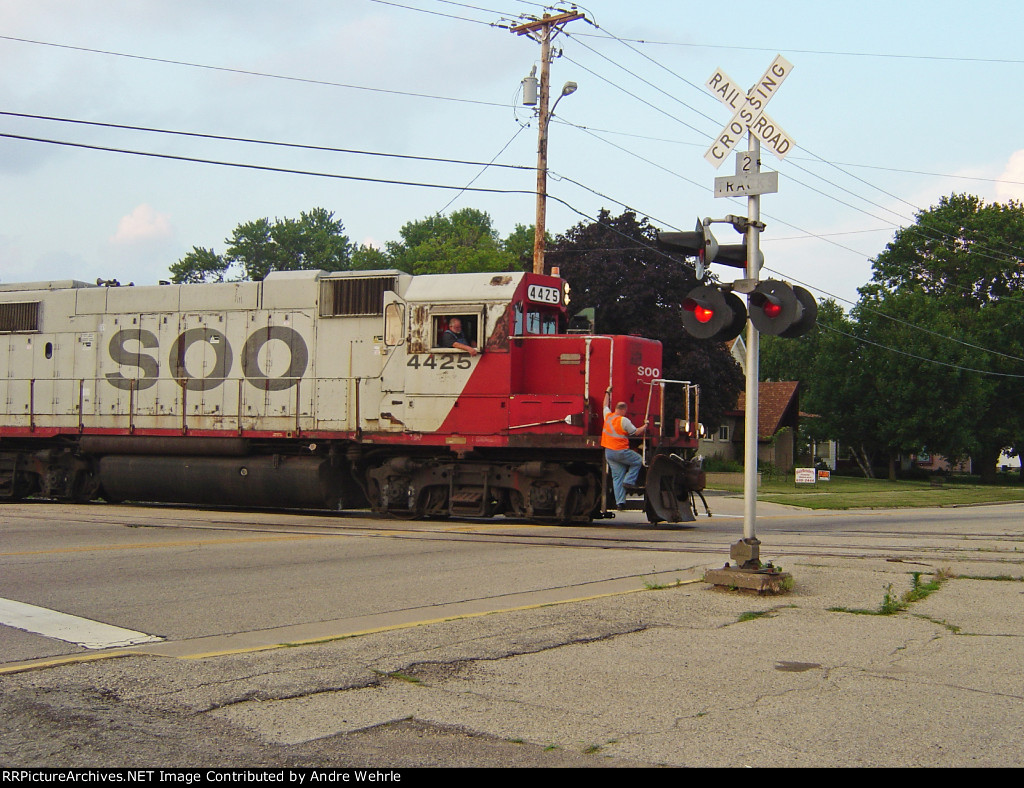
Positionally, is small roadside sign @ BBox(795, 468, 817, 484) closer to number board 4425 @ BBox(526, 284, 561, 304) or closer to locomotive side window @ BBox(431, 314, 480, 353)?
number board 4425 @ BBox(526, 284, 561, 304)

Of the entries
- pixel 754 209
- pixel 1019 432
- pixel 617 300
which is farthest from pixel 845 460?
pixel 754 209

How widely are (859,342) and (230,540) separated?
5518 cm

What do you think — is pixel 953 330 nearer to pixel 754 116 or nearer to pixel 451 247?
pixel 451 247

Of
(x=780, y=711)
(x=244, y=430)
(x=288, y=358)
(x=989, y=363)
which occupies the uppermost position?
(x=989, y=363)

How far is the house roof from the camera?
58500mm

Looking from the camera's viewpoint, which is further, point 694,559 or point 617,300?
point 617,300

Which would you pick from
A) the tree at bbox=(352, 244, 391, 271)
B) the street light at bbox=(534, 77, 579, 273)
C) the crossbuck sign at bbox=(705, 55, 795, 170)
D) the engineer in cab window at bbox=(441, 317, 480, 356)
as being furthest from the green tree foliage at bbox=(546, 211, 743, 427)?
the tree at bbox=(352, 244, 391, 271)

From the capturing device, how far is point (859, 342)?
2399 inches

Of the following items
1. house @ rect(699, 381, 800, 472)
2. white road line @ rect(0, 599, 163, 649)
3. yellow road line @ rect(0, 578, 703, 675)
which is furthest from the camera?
house @ rect(699, 381, 800, 472)

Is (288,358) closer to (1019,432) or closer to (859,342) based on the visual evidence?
(859,342)

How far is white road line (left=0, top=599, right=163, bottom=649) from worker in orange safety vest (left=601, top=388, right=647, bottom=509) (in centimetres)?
895

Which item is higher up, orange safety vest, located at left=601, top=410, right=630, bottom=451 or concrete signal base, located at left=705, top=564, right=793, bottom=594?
orange safety vest, located at left=601, top=410, right=630, bottom=451

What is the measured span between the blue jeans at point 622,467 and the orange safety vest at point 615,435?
7cm

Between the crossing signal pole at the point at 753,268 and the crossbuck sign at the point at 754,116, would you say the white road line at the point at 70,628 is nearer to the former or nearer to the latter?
the crossing signal pole at the point at 753,268
